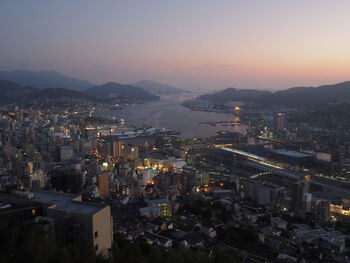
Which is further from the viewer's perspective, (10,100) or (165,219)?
(10,100)

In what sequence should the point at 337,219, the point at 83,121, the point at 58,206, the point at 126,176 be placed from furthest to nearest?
the point at 83,121, the point at 126,176, the point at 337,219, the point at 58,206

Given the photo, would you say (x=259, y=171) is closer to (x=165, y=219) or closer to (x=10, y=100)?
(x=165, y=219)

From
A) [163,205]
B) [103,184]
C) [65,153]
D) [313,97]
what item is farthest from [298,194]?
[313,97]

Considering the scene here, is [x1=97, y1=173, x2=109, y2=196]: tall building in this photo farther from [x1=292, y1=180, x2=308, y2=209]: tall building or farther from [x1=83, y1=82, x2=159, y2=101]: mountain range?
[x1=83, y1=82, x2=159, y2=101]: mountain range

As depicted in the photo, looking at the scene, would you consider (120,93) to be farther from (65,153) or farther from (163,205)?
(163,205)

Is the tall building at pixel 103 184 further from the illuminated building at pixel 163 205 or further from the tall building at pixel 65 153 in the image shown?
the tall building at pixel 65 153

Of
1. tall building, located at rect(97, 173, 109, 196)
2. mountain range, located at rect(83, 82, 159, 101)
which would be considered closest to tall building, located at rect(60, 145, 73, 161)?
tall building, located at rect(97, 173, 109, 196)

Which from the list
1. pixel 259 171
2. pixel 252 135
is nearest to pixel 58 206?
pixel 259 171

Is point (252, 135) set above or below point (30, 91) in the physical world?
below
